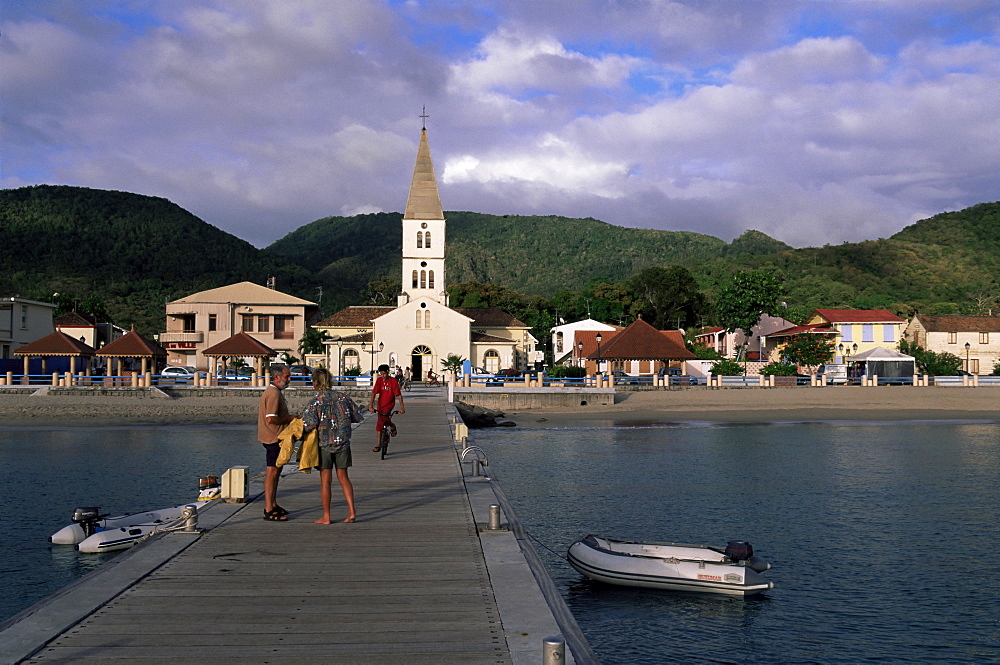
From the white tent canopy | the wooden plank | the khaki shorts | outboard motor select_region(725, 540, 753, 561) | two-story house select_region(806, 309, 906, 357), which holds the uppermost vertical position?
two-story house select_region(806, 309, 906, 357)

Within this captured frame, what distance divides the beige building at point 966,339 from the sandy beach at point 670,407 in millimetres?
18105

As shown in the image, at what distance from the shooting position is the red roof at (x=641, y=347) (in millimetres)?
58625

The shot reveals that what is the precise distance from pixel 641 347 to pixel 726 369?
8.15 meters

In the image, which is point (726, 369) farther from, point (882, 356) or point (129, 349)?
point (129, 349)

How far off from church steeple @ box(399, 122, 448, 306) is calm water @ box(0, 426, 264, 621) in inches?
1223

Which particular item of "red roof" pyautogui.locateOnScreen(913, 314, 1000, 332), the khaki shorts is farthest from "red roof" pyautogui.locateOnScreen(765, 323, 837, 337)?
the khaki shorts

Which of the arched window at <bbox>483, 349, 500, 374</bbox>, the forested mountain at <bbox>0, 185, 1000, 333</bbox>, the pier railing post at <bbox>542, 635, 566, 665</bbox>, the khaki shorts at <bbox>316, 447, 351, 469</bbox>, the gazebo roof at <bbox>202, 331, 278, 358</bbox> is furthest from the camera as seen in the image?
the forested mountain at <bbox>0, 185, 1000, 333</bbox>

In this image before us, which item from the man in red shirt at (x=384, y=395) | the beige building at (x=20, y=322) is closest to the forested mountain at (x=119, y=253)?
the beige building at (x=20, y=322)

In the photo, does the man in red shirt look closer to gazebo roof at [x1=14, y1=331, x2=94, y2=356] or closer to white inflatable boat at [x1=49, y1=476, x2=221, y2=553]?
white inflatable boat at [x1=49, y1=476, x2=221, y2=553]

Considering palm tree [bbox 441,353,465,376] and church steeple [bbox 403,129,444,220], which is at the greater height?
church steeple [bbox 403,129,444,220]

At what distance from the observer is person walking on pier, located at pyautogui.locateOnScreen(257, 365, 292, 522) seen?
10.8 meters

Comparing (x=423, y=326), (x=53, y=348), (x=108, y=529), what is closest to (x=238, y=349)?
(x=53, y=348)

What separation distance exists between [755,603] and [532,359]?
61.9m

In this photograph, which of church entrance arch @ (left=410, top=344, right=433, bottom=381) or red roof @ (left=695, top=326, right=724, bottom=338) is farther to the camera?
red roof @ (left=695, top=326, right=724, bottom=338)
